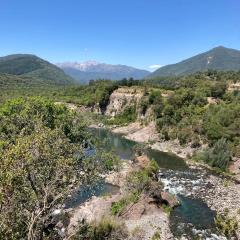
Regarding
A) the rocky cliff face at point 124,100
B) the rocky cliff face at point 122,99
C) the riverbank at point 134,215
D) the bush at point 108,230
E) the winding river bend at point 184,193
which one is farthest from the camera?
Answer: the rocky cliff face at point 122,99

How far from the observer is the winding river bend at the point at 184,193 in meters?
44.1

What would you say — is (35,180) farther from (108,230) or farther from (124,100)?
(124,100)

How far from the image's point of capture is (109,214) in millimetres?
44938

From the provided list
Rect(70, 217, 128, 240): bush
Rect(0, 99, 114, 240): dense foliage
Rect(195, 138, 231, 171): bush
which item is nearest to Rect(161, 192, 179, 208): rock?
Rect(70, 217, 128, 240): bush

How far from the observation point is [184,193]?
57438 millimetres

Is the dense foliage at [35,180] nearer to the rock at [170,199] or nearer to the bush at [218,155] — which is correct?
the rock at [170,199]

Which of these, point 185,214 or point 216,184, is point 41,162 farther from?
point 216,184

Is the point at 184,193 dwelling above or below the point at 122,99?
below

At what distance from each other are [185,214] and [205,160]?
2966 centimetres

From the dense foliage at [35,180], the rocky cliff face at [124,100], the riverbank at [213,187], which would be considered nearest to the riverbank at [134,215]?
the riverbank at [213,187]

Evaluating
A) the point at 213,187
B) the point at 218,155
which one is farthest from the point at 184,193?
the point at 218,155

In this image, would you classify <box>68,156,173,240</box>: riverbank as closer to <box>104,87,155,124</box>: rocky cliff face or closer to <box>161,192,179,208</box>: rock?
<box>161,192,179,208</box>: rock

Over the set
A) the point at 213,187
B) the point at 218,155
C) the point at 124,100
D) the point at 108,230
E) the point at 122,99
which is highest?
the point at 122,99

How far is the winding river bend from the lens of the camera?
44.1 meters
